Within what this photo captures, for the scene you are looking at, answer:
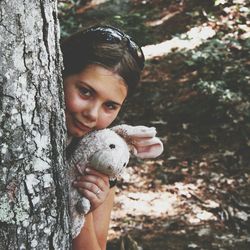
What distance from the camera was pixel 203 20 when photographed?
8242 mm

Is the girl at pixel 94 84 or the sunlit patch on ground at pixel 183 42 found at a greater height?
the sunlit patch on ground at pixel 183 42

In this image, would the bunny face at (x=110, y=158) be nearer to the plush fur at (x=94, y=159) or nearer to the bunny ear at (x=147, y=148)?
the plush fur at (x=94, y=159)

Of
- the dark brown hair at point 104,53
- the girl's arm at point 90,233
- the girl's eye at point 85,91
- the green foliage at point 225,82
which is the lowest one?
the girl's arm at point 90,233

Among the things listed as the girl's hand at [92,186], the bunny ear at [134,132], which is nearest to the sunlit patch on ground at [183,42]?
the bunny ear at [134,132]

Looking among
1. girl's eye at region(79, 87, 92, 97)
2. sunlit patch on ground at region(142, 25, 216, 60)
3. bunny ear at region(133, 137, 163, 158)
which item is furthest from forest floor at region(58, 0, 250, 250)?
girl's eye at region(79, 87, 92, 97)

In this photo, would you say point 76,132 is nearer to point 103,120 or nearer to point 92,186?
point 103,120

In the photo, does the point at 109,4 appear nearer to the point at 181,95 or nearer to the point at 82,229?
the point at 181,95

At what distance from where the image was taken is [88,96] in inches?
72.6

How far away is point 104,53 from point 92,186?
554 millimetres

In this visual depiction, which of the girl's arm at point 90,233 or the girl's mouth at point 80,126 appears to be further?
the girl's arm at point 90,233

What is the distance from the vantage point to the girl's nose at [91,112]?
6.00ft

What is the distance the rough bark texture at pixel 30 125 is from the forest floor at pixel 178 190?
1.69 m

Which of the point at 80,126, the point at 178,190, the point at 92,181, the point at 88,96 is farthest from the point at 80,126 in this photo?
the point at 178,190

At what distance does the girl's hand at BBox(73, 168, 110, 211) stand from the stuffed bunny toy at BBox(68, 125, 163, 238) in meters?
0.02
